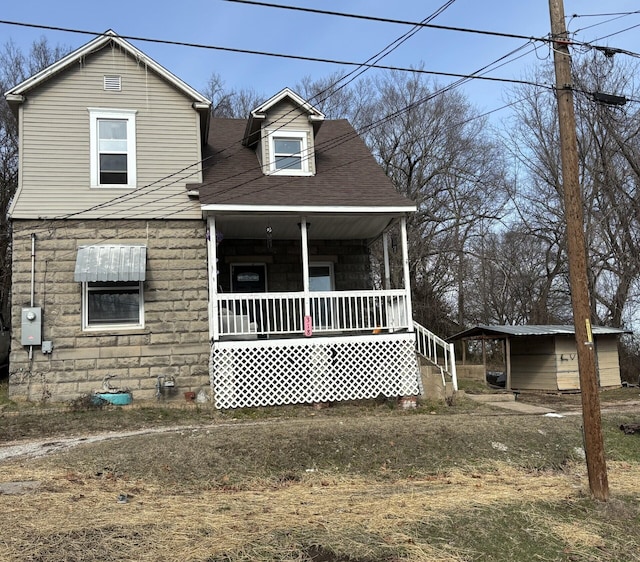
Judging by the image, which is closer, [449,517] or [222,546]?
[222,546]

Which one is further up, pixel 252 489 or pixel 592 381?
pixel 592 381

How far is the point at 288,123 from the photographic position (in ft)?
46.6

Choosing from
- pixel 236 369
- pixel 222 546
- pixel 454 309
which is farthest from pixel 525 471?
pixel 454 309

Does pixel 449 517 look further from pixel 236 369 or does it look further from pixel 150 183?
pixel 150 183

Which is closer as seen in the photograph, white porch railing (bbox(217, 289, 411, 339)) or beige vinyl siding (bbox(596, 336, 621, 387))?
white porch railing (bbox(217, 289, 411, 339))

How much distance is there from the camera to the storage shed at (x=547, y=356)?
16812mm

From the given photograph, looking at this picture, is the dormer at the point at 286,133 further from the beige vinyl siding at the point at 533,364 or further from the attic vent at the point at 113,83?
the beige vinyl siding at the point at 533,364

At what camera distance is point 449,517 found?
552cm

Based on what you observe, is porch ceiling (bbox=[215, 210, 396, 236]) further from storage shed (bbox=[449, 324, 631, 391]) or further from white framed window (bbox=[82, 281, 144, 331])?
storage shed (bbox=[449, 324, 631, 391])

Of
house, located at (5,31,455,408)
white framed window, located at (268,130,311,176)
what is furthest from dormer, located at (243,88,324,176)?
house, located at (5,31,455,408)

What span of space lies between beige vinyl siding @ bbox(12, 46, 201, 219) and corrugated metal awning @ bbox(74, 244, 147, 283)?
30.6 inches

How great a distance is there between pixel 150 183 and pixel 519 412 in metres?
9.10

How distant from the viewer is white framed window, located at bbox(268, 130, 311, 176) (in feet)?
46.1

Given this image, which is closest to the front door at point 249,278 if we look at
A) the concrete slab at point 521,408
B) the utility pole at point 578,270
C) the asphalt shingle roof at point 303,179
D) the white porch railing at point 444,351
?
the asphalt shingle roof at point 303,179
